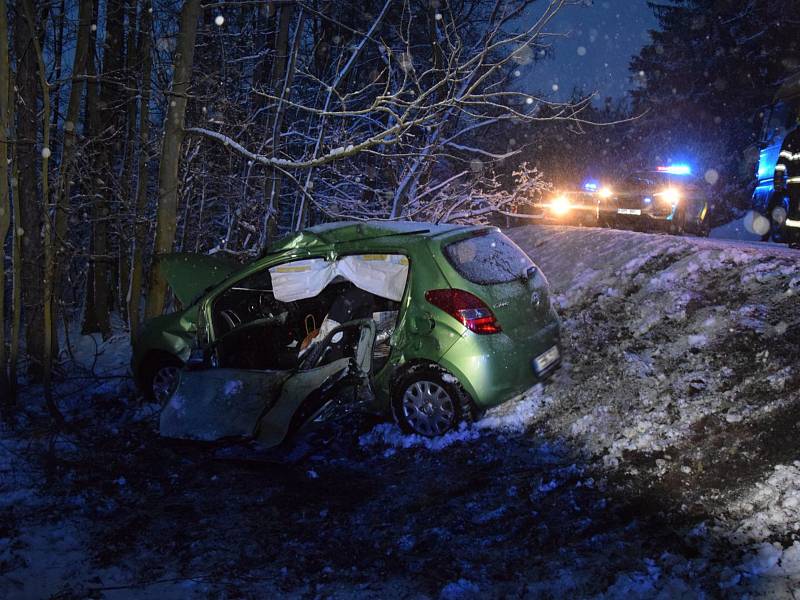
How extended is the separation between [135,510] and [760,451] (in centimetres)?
412

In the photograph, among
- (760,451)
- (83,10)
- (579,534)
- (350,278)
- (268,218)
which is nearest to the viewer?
(579,534)

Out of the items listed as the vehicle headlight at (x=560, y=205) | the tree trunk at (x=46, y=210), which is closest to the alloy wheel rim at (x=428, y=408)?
the tree trunk at (x=46, y=210)

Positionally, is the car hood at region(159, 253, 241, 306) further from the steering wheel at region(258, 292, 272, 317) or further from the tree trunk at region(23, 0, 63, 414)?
the tree trunk at region(23, 0, 63, 414)

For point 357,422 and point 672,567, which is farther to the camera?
point 357,422

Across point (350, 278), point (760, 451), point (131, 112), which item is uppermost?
point (131, 112)

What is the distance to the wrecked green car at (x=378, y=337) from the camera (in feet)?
15.5

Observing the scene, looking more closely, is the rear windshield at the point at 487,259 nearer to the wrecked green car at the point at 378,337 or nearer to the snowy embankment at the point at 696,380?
the wrecked green car at the point at 378,337

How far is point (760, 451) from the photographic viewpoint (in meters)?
3.81

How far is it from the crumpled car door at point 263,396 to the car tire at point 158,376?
1.04m

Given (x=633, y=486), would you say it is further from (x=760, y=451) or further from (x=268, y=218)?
(x=268, y=218)

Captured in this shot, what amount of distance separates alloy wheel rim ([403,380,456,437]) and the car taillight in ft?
1.92

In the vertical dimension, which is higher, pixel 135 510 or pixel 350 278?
pixel 350 278

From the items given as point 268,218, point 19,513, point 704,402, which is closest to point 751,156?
point 268,218

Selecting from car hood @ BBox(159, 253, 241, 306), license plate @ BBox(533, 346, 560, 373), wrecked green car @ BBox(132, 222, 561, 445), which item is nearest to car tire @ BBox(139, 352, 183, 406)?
wrecked green car @ BBox(132, 222, 561, 445)
